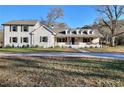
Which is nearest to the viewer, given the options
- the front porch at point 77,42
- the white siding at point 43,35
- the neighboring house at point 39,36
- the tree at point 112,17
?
the tree at point 112,17

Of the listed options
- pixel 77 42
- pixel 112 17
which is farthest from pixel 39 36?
pixel 112 17

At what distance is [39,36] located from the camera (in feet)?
Result: 84.2

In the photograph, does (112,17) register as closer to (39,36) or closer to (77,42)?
(77,42)

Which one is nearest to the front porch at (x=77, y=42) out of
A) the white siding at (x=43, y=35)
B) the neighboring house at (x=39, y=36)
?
the neighboring house at (x=39, y=36)

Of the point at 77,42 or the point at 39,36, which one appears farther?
the point at 39,36

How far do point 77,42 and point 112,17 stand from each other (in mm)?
4838

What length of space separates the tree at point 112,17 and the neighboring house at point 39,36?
5.67 feet

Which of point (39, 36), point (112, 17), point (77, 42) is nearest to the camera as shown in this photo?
point (112, 17)

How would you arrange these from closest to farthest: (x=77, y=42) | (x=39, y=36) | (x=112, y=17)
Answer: (x=112, y=17) < (x=77, y=42) < (x=39, y=36)

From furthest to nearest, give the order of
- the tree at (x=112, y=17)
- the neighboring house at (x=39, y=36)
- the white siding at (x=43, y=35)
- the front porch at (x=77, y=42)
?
the white siding at (x=43, y=35)
the neighboring house at (x=39, y=36)
the front porch at (x=77, y=42)
the tree at (x=112, y=17)

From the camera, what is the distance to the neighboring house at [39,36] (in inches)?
976

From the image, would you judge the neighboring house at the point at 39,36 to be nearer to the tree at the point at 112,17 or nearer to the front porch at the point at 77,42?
the front porch at the point at 77,42
